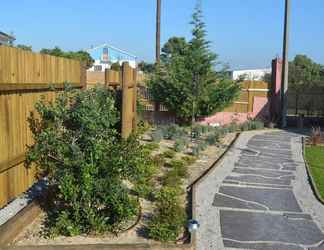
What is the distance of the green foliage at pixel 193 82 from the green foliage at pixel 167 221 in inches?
371

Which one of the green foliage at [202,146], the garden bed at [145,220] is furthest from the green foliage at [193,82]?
the garden bed at [145,220]

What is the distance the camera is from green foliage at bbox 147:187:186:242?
4.90 meters

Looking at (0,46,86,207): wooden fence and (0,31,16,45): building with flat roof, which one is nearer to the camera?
(0,46,86,207): wooden fence

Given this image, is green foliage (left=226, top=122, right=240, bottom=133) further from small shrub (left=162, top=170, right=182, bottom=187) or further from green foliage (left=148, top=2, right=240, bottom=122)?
small shrub (left=162, top=170, right=182, bottom=187)

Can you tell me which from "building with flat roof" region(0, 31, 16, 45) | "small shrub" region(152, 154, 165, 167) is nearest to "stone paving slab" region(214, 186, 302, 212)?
"small shrub" region(152, 154, 165, 167)

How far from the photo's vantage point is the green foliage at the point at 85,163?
497 cm

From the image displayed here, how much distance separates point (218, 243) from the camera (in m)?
5.06

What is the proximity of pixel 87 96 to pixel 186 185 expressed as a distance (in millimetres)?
3076

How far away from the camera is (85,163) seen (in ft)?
16.5

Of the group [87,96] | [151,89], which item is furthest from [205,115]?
[87,96]

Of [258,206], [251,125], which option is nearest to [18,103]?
[258,206]

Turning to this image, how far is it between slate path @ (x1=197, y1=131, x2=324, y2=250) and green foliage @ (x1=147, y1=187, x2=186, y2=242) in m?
0.34

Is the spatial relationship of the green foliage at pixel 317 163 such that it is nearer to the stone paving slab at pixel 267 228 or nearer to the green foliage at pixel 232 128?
the stone paving slab at pixel 267 228

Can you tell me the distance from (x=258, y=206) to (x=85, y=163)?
3.15 m
